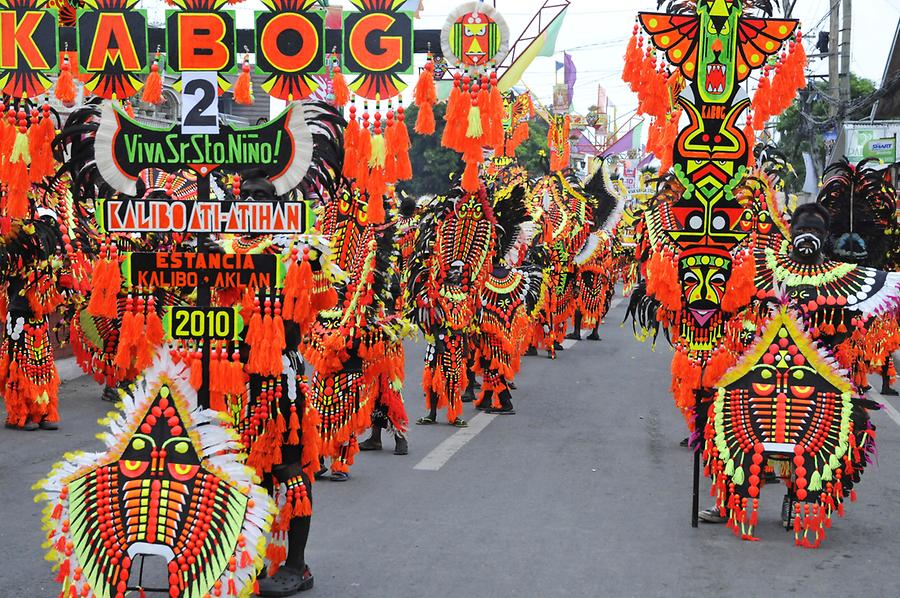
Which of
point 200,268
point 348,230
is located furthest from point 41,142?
point 348,230

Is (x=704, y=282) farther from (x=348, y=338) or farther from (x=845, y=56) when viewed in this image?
(x=845, y=56)

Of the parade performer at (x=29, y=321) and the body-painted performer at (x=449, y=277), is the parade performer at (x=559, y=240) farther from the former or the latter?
the parade performer at (x=29, y=321)

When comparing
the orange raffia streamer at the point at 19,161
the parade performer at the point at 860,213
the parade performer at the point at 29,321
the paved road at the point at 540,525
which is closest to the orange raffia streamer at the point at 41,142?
the orange raffia streamer at the point at 19,161

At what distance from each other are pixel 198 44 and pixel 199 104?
0.36m

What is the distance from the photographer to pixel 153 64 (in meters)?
6.36

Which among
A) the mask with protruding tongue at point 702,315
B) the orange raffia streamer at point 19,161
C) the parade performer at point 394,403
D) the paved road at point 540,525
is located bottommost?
the paved road at point 540,525

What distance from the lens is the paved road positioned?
21.7 feet

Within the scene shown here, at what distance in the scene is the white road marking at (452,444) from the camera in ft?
32.6

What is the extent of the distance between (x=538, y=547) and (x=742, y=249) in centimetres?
244

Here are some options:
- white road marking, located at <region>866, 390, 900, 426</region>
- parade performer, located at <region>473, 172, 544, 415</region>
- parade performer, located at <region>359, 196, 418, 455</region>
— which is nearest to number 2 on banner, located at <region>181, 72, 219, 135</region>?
parade performer, located at <region>359, 196, 418, 455</region>

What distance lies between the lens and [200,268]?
5.84m

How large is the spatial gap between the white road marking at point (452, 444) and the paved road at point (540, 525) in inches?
1.6

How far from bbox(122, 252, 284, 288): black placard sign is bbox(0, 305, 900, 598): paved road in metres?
1.78

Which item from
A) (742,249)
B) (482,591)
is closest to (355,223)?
(742,249)
